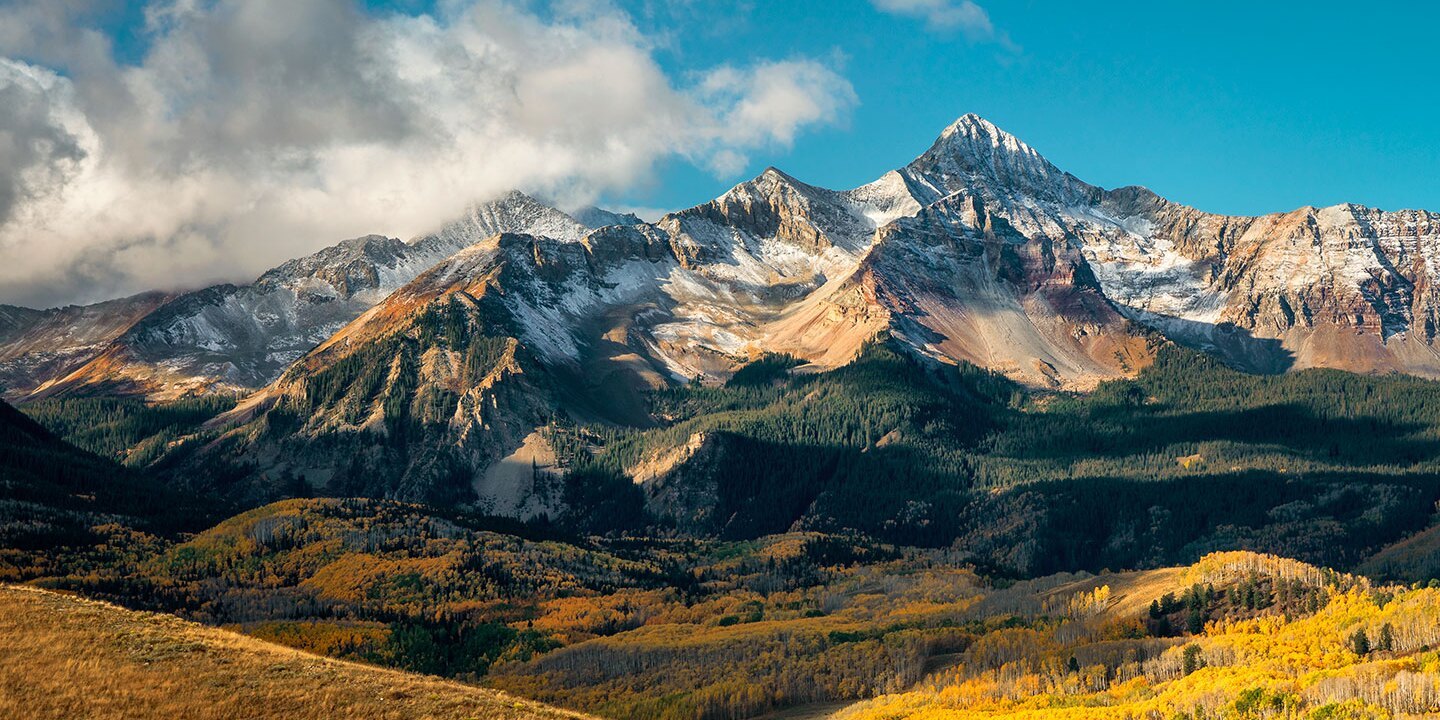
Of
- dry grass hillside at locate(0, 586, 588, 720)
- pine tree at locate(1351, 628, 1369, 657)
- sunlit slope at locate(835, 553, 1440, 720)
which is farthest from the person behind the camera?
pine tree at locate(1351, 628, 1369, 657)

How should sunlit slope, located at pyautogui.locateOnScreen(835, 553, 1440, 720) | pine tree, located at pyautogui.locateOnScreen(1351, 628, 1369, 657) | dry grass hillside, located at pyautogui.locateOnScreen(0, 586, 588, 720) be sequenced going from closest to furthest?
dry grass hillside, located at pyautogui.locateOnScreen(0, 586, 588, 720) → sunlit slope, located at pyautogui.locateOnScreen(835, 553, 1440, 720) → pine tree, located at pyautogui.locateOnScreen(1351, 628, 1369, 657)

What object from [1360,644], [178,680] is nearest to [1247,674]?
[1360,644]

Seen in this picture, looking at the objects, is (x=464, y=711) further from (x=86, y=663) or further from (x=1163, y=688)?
(x=1163, y=688)

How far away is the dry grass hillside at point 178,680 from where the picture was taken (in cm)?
9406

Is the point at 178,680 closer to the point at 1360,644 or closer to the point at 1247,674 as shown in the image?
the point at 1247,674

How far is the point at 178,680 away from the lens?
9975 cm

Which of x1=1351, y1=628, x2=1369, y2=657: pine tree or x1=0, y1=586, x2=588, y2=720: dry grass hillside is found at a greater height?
x1=0, y1=586, x2=588, y2=720: dry grass hillside

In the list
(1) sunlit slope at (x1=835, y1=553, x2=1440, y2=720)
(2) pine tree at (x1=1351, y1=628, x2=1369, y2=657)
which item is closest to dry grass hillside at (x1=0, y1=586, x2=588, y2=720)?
(1) sunlit slope at (x1=835, y1=553, x2=1440, y2=720)

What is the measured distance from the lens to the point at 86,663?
10025cm

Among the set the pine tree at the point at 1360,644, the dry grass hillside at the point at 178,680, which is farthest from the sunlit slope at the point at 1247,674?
the dry grass hillside at the point at 178,680

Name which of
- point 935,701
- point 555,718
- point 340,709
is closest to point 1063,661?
point 935,701

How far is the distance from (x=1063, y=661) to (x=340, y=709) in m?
118

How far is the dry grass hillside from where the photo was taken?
94062 millimetres

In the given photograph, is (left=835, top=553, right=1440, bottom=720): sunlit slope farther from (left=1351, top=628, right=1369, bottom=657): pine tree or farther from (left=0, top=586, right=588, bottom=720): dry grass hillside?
(left=0, top=586, right=588, bottom=720): dry grass hillside
